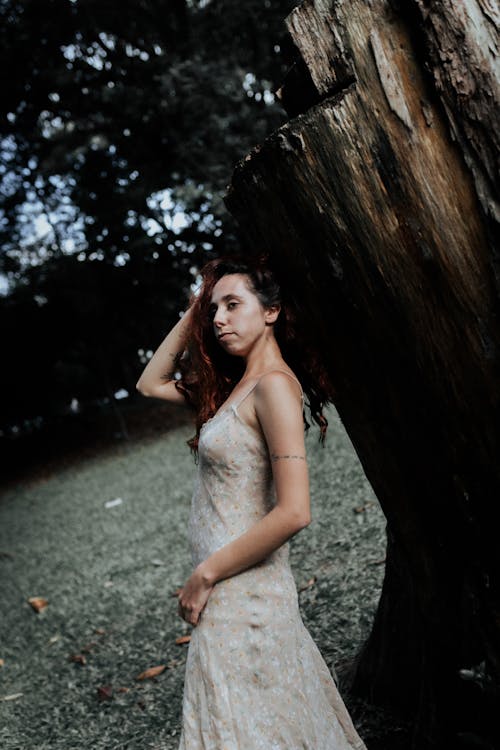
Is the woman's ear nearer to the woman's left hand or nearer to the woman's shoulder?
the woman's shoulder

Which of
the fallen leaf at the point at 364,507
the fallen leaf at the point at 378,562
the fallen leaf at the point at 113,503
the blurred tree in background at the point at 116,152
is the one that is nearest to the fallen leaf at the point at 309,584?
the fallen leaf at the point at 378,562

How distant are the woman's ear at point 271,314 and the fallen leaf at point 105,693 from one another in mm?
2833

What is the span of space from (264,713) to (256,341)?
109 centimetres

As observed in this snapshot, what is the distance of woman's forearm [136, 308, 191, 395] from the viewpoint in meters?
2.40

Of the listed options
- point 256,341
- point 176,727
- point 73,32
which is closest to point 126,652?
point 176,727

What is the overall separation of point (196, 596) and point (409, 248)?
112 centimetres

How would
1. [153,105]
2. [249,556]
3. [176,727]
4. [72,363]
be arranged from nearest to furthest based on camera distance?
1. [249,556]
2. [176,727]
3. [153,105]
4. [72,363]

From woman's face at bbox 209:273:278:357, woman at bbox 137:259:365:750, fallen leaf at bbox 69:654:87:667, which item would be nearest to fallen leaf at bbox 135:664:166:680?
fallen leaf at bbox 69:654:87:667

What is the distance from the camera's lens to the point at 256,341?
2098mm

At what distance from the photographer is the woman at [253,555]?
6.10 ft

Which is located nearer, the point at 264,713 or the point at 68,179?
the point at 264,713

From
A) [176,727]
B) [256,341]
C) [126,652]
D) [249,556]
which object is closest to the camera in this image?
[249,556]

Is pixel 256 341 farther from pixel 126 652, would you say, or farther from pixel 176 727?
pixel 126 652

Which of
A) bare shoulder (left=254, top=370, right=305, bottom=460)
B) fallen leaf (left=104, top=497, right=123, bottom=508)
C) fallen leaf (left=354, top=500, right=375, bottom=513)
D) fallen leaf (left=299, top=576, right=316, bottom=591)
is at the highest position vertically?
bare shoulder (left=254, top=370, right=305, bottom=460)
